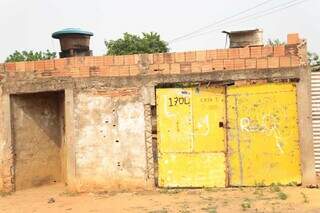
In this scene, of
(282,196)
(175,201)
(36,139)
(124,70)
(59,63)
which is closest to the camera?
(282,196)

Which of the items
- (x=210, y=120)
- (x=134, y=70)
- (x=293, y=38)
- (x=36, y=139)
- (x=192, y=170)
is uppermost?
(x=293, y=38)

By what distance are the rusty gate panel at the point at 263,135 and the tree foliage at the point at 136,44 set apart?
1602cm

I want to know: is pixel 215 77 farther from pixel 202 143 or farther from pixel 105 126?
pixel 105 126

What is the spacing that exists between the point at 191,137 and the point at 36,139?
3229 millimetres

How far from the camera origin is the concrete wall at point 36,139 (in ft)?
33.9

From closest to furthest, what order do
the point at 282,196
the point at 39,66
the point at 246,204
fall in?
the point at 246,204 < the point at 282,196 < the point at 39,66

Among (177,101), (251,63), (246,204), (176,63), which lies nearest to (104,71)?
(176,63)

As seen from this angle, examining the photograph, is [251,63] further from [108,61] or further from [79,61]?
[79,61]

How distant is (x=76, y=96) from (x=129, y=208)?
8.49 ft

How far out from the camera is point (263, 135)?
9.36 m

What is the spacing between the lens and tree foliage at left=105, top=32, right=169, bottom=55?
25.2m

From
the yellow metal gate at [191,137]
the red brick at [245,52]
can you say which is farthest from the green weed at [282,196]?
the red brick at [245,52]

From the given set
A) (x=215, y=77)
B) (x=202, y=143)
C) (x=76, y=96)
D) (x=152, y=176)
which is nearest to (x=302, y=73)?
(x=215, y=77)

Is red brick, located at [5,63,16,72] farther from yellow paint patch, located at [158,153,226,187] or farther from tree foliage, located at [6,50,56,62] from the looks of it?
tree foliage, located at [6,50,56,62]
